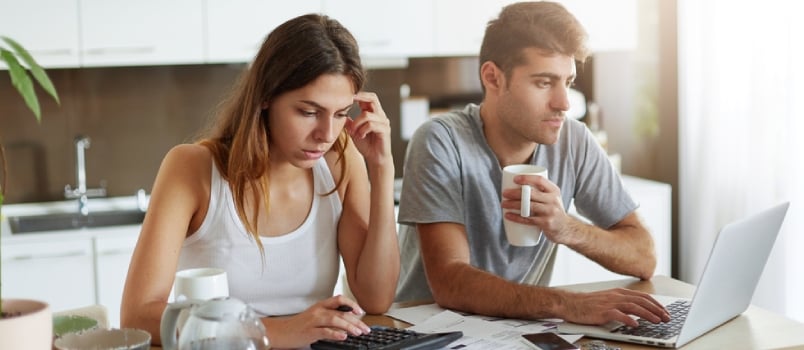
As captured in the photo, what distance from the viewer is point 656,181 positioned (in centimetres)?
449

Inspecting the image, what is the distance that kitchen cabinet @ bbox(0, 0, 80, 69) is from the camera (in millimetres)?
3434

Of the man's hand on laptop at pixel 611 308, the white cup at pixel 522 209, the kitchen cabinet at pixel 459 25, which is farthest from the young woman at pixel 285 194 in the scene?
the kitchen cabinet at pixel 459 25

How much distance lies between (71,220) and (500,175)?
6.57ft

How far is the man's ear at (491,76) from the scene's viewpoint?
2316 mm

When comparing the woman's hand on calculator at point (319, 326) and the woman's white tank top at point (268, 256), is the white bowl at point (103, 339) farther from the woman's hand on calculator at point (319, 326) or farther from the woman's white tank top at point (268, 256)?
the woman's white tank top at point (268, 256)

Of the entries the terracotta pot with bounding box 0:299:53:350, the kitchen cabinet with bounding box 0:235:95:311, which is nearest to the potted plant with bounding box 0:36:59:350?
the terracotta pot with bounding box 0:299:53:350

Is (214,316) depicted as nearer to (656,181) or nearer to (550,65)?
(550,65)

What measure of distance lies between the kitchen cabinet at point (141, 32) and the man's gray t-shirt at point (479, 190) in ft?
4.95

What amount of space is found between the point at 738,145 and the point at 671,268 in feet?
2.41

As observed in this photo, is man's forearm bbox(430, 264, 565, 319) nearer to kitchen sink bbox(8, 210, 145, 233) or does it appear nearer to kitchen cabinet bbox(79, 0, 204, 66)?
kitchen cabinet bbox(79, 0, 204, 66)

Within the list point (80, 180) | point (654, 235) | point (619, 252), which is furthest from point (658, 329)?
point (80, 180)

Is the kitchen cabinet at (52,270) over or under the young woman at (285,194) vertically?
under

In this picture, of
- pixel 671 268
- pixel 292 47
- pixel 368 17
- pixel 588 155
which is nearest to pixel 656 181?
pixel 671 268

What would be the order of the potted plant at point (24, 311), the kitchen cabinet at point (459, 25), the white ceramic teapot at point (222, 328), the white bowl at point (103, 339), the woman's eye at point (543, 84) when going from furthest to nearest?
the kitchen cabinet at point (459, 25) → the woman's eye at point (543, 84) → the white bowl at point (103, 339) → the white ceramic teapot at point (222, 328) → the potted plant at point (24, 311)
